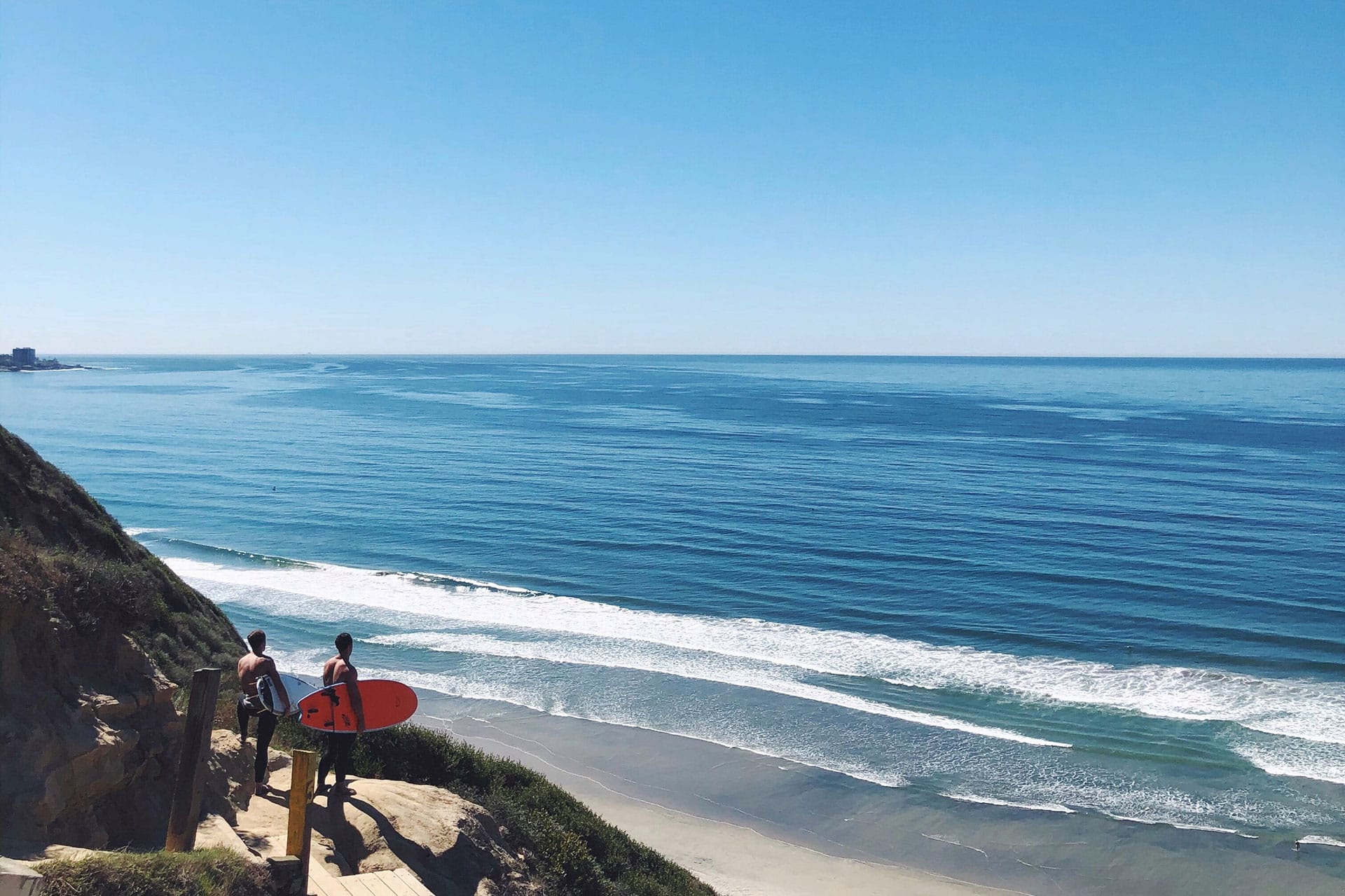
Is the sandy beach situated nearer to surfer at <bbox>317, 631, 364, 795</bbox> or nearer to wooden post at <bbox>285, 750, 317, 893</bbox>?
surfer at <bbox>317, 631, 364, 795</bbox>

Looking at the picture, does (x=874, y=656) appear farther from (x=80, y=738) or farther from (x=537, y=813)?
(x=80, y=738)

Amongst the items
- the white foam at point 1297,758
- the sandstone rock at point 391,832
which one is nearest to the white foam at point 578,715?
the white foam at point 1297,758

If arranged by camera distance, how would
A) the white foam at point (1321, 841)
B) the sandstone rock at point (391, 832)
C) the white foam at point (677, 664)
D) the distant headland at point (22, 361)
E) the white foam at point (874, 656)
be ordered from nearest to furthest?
the sandstone rock at point (391, 832) < the white foam at point (1321, 841) < the white foam at point (677, 664) < the white foam at point (874, 656) < the distant headland at point (22, 361)

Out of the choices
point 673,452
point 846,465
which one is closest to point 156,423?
point 673,452

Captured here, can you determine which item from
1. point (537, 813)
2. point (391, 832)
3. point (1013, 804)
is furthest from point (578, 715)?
point (391, 832)

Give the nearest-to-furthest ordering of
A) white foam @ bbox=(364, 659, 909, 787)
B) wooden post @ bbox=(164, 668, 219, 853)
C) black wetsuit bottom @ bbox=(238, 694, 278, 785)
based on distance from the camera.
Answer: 1. wooden post @ bbox=(164, 668, 219, 853)
2. black wetsuit bottom @ bbox=(238, 694, 278, 785)
3. white foam @ bbox=(364, 659, 909, 787)

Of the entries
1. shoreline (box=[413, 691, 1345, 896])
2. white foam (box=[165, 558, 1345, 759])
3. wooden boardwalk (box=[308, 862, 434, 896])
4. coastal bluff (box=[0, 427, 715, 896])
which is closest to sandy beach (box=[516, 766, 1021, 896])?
shoreline (box=[413, 691, 1345, 896])

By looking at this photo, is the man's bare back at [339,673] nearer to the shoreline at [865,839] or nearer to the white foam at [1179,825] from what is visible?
the shoreline at [865,839]
